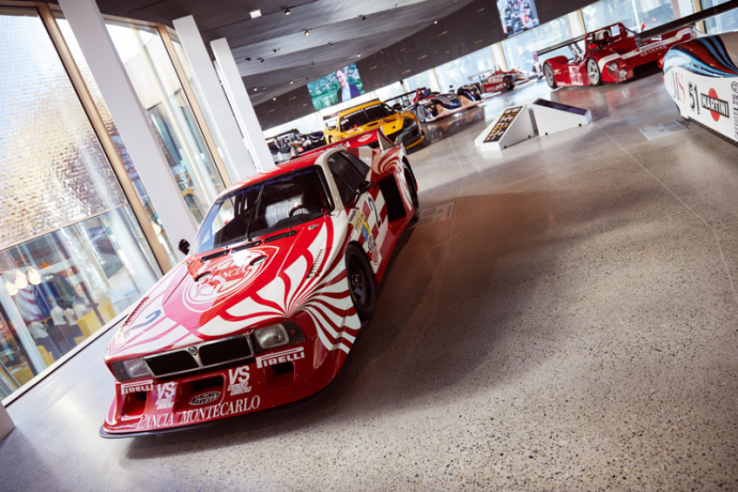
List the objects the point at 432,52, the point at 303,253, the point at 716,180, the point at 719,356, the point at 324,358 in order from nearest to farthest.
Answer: the point at 719,356 < the point at 324,358 < the point at 303,253 < the point at 716,180 < the point at 432,52

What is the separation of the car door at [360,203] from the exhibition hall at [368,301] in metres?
0.03

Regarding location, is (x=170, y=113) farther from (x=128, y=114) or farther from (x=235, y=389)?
(x=235, y=389)

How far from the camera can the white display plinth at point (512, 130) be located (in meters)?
7.95

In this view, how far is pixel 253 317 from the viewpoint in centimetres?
248

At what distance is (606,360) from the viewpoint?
86.5 inches

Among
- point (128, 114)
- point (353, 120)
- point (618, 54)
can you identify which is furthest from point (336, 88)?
point (128, 114)

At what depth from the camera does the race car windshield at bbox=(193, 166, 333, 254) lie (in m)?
3.44

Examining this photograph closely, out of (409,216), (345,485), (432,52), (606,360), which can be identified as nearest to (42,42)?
(409,216)

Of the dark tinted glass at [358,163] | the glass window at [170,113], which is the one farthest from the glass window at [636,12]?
the dark tinted glass at [358,163]

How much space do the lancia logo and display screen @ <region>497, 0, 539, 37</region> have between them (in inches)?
778

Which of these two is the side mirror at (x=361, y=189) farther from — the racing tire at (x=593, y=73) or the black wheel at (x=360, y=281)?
the racing tire at (x=593, y=73)

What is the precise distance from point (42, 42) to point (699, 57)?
750 cm

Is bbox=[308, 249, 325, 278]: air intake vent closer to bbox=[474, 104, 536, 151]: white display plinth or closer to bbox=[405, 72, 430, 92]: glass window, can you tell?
bbox=[474, 104, 536, 151]: white display plinth

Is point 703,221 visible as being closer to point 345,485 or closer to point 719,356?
point 719,356
